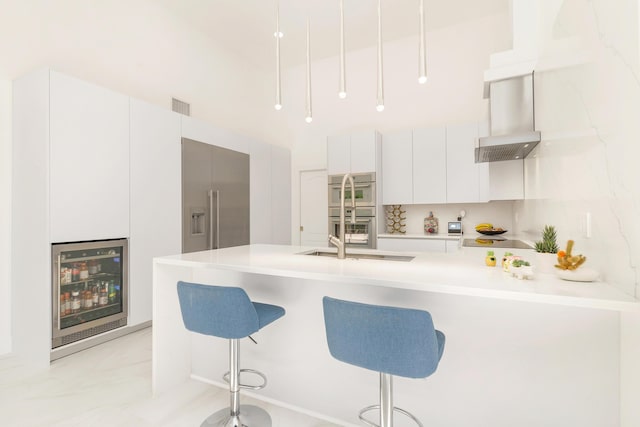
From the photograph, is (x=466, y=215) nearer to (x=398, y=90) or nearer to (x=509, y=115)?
(x=509, y=115)

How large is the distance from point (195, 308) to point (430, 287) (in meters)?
1.15

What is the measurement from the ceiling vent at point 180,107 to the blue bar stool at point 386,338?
3804 mm

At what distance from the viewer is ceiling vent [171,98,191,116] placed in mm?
4035

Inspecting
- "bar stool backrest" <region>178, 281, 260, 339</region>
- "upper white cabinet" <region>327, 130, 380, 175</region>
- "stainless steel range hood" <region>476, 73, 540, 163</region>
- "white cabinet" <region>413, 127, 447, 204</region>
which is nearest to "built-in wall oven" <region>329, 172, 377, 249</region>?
"upper white cabinet" <region>327, 130, 380, 175</region>

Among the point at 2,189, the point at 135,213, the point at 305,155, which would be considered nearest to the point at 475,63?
the point at 305,155

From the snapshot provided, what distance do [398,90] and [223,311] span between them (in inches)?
170

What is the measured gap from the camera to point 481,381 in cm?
145

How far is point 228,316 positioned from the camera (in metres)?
1.53

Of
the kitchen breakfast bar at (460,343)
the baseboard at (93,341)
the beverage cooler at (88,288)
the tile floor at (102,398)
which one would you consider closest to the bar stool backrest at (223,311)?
the kitchen breakfast bar at (460,343)

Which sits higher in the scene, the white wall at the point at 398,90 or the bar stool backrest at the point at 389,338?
the white wall at the point at 398,90

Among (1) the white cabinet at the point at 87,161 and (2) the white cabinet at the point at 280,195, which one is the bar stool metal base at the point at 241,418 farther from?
(2) the white cabinet at the point at 280,195

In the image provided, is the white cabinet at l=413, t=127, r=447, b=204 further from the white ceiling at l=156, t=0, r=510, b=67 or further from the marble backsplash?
the white ceiling at l=156, t=0, r=510, b=67

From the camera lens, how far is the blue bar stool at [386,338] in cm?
111

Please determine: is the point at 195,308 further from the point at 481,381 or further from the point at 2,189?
the point at 2,189
